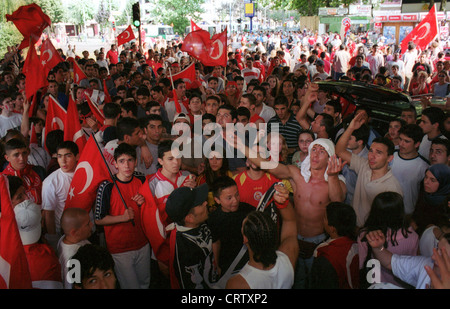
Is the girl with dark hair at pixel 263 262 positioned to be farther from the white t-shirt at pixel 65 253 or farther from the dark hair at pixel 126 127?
the dark hair at pixel 126 127

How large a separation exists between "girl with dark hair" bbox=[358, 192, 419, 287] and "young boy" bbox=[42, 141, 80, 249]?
3052mm

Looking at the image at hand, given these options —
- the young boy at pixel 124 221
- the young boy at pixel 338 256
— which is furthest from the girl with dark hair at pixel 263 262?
the young boy at pixel 124 221

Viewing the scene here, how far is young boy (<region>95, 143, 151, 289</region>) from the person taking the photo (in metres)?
3.79

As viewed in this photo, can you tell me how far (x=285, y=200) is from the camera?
11.2 ft

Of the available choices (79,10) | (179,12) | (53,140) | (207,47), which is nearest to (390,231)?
(53,140)

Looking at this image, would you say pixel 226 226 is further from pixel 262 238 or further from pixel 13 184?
pixel 13 184

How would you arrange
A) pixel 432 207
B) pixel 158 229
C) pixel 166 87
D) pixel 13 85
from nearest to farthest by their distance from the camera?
pixel 158 229, pixel 432 207, pixel 166 87, pixel 13 85

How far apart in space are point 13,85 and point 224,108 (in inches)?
275

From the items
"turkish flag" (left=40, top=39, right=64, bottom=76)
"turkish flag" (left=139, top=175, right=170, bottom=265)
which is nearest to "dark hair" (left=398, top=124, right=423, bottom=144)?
"turkish flag" (left=139, top=175, right=170, bottom=265)

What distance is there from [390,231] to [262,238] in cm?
130

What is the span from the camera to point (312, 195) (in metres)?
4.07

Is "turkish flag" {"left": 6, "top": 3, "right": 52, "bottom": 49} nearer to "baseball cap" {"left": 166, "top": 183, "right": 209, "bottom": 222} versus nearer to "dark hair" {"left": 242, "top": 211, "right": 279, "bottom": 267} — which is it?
"baseball cap" {"left": 166, "top": 183, "right": 209, "bottom": 222}
